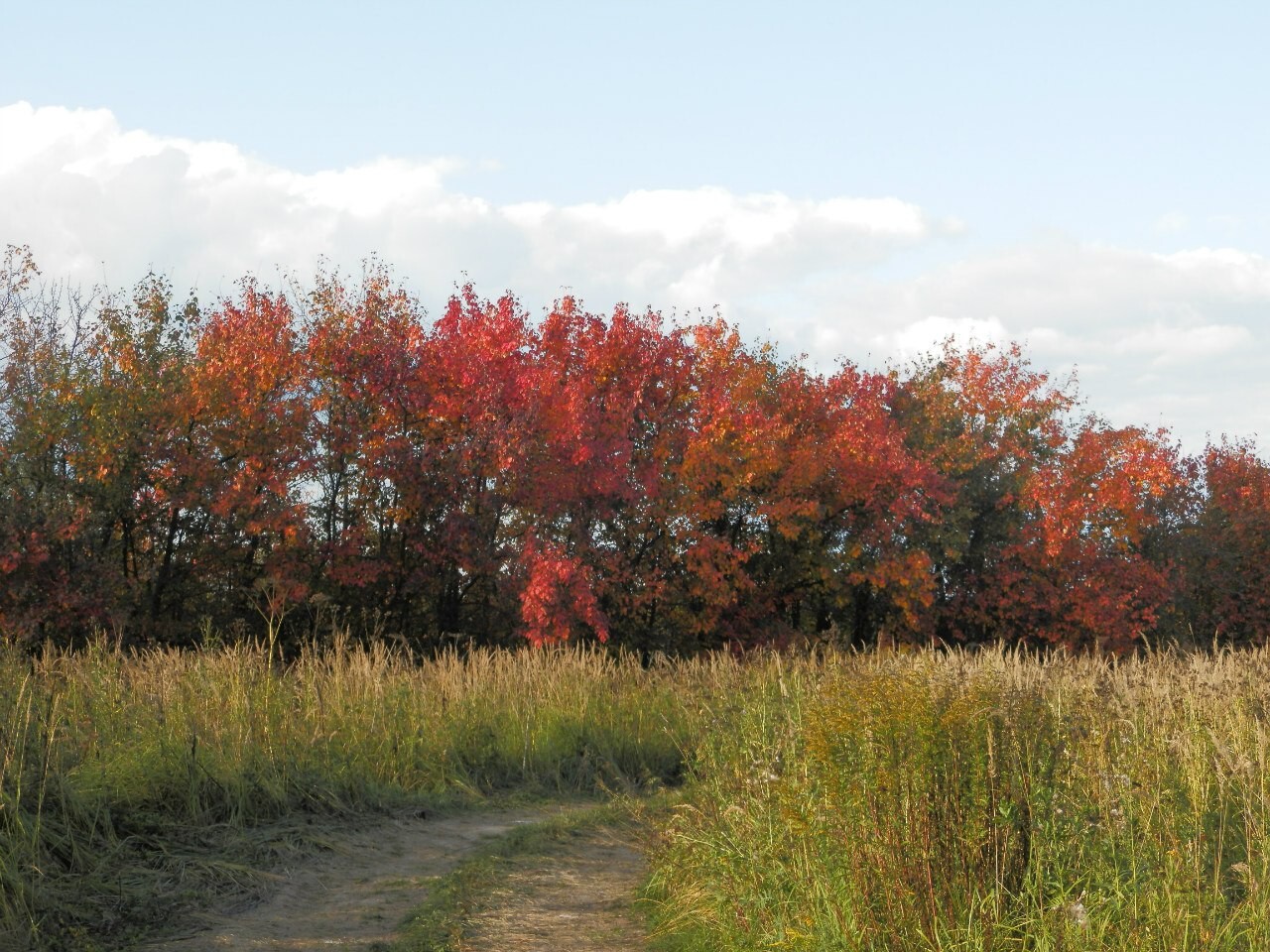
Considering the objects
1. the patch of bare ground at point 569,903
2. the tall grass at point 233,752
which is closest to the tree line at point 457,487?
the tall grass at point 233,752

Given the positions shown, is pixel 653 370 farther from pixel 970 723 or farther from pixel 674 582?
pixel 970 723

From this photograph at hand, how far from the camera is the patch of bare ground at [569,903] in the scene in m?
6.22

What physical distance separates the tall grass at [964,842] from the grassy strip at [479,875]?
1.15m

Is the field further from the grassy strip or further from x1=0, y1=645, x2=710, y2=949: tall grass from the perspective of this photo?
the grassy strip

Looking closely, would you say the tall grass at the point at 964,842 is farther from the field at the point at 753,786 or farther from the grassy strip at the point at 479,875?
the grassy strip at the point at 479,875

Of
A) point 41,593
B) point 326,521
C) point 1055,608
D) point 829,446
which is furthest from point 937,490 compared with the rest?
point 41,593

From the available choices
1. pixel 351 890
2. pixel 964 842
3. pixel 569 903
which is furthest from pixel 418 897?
pixel 964 842

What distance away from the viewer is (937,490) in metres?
26.1

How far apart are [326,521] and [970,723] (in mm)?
19584

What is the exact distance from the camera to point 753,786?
6312mm

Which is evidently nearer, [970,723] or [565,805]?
[970,723]

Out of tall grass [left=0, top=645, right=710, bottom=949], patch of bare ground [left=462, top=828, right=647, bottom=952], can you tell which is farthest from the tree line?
patch of bare ground [left=462, top=828, right=647, bottom=952]

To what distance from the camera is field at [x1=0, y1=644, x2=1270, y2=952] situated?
470 centimetres

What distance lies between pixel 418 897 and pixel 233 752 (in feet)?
7.28
